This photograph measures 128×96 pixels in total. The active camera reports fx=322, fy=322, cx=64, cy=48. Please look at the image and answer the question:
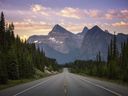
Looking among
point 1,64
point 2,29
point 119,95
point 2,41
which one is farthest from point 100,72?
point 119,95

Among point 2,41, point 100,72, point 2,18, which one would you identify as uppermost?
point 2,18

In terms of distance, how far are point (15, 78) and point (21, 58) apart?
13227 millimetres

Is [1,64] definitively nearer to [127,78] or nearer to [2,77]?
[2,77]

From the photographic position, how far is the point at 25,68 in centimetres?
7088

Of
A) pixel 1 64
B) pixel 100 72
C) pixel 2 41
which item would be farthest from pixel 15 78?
pixel 2 41

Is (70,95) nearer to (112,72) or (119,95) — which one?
(119,95)

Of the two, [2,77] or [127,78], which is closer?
[2,77]

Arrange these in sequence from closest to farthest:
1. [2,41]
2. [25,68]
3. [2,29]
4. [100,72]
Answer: [25,68] → [100,72] → [2,41] → [2,29]

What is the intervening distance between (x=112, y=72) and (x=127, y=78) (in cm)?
1845

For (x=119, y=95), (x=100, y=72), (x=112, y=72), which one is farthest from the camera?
(x=100, y=72)

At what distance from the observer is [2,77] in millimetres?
38844

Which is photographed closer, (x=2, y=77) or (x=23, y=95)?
(x=23, y=95)

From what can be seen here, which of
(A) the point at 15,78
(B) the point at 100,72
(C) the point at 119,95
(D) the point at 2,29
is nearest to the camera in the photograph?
(C) the point at 119,95

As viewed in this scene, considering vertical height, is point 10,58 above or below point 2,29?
below
